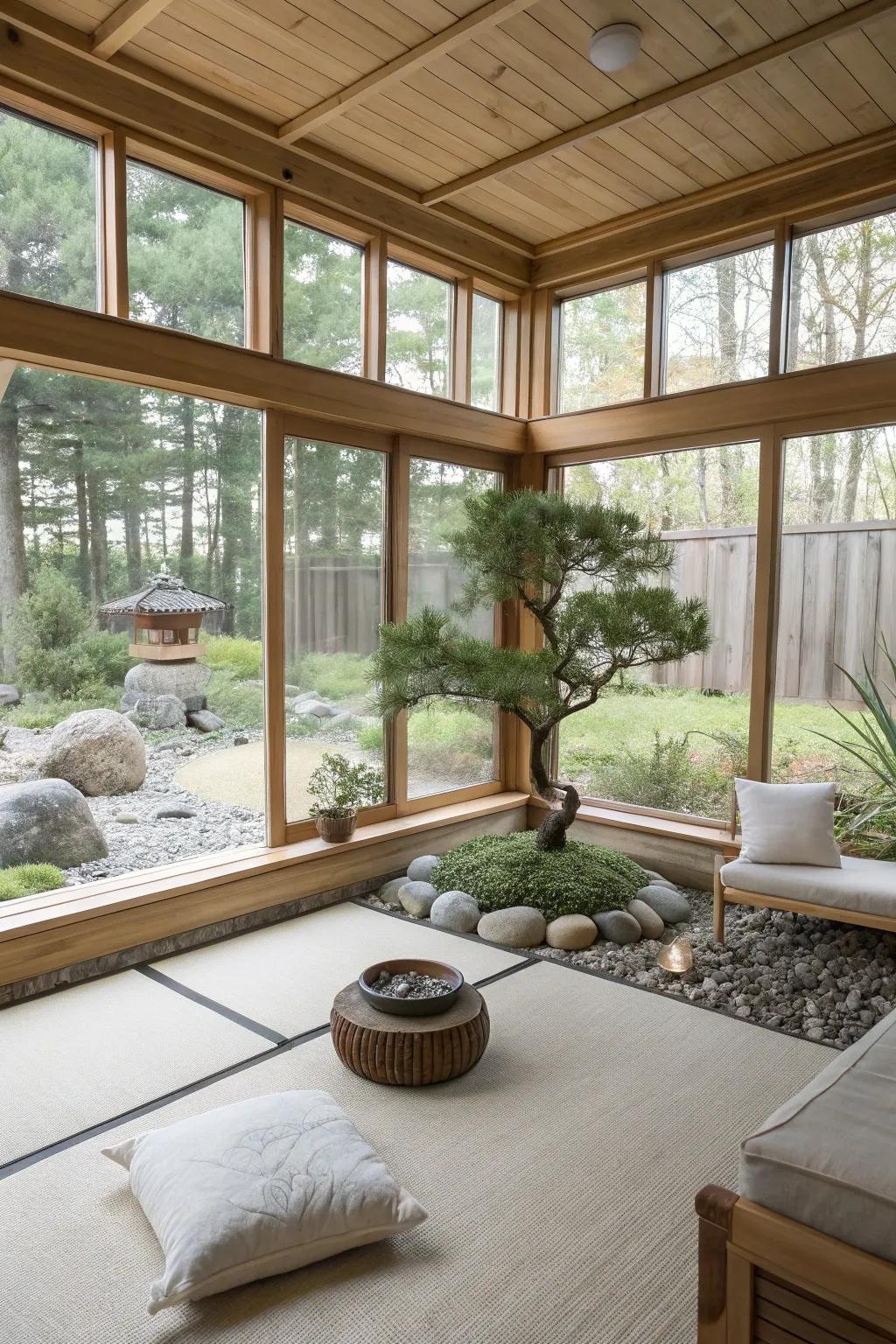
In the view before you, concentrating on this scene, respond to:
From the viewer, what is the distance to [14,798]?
366 centimetres

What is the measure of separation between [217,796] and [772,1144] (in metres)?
3.20

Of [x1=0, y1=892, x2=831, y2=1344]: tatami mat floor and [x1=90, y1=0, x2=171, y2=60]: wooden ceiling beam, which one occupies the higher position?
[x1=90, y1=0, x2=171, y2=60]: wooden ceiling beam

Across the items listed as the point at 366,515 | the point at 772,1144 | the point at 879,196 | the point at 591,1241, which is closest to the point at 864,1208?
the point at 772,1144

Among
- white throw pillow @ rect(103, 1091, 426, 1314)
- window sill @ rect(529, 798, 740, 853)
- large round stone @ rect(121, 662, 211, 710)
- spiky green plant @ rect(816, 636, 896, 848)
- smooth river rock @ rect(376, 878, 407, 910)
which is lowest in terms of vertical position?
smooth river rock @ rect(376, 878, 407, 910)

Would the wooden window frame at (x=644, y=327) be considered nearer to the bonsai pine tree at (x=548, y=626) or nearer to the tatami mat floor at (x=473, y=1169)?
the bonsai pine tree at (x=548, y=626)

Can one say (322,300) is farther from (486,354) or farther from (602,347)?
(602,347)

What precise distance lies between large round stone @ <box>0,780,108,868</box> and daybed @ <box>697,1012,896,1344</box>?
299 cm

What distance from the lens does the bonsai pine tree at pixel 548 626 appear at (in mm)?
4383

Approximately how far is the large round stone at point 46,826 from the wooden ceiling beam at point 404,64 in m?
3.03

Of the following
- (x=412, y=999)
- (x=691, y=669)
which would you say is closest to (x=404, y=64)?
(x=691, y=669)

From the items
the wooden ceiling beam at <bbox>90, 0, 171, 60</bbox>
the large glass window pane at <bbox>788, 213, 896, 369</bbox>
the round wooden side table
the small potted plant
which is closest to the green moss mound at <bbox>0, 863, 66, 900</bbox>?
the small potted plant

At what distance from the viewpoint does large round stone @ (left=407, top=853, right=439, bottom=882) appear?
4.79 m

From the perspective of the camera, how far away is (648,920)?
428cm

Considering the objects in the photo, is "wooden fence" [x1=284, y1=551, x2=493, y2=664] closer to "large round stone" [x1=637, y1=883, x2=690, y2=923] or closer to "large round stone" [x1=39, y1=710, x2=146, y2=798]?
"large round stone" [x1=39, y1=710, x2=146, y2=798]
